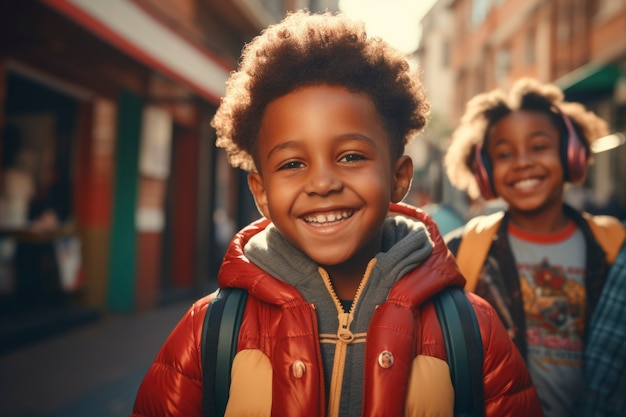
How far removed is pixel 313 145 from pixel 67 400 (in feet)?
12.1

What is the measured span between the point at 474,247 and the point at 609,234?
22.4 inches

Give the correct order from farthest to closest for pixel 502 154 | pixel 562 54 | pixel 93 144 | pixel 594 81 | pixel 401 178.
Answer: pixel 562 54 < pixel 594 81 < pixel 93 144 < pixel 502 154 < pixel 401 178

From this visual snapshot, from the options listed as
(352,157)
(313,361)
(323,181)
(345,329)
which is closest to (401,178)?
(352,157)

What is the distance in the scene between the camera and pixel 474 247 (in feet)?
7.64

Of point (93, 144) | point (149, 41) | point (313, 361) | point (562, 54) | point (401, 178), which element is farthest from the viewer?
point (562, 54)

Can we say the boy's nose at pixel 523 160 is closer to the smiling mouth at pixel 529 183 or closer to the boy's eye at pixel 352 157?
the smiling mouth at pixel 529 183

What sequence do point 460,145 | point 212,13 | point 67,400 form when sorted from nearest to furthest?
1. point 460,145
2. point 67,400
3. point 212,13

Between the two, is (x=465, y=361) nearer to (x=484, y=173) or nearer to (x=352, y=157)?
(x=352, y=157)

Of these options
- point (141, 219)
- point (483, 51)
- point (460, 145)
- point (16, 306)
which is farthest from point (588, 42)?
point (16, 306)

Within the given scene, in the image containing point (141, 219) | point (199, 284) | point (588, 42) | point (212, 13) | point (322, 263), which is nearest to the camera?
point (322, 263)

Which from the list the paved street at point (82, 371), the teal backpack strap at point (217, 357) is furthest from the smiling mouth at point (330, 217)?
the paved street at point (82, 371)

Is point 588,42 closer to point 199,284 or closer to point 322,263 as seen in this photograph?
point 199,284

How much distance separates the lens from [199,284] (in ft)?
30.0

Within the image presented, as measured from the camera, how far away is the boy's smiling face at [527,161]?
2.33 metres
